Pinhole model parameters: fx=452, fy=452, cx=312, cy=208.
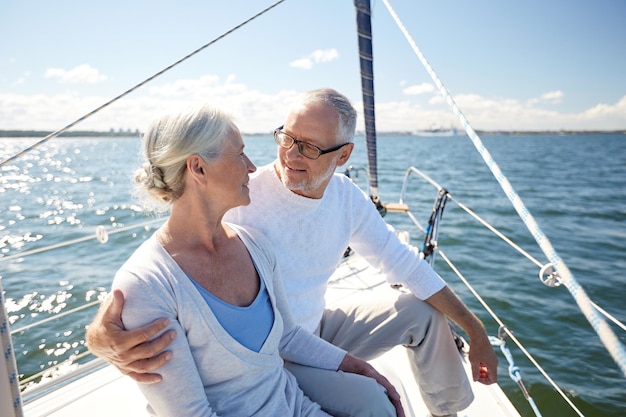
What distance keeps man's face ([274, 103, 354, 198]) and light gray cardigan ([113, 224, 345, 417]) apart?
1.19 ft

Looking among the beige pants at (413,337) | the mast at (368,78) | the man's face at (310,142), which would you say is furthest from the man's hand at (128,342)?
the mast at (368,78)

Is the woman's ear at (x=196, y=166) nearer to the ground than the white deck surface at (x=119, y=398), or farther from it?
farther from it

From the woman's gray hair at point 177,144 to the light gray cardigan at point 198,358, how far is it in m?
0.13

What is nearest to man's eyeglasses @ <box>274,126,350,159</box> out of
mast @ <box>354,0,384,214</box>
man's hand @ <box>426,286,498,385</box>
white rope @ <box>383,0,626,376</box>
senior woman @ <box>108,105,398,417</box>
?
senior woman @ <box>108,105,398,417</box>

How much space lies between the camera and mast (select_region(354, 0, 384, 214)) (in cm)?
242

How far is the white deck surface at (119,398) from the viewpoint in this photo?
4.68 feet

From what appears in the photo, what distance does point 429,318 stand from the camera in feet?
4.94

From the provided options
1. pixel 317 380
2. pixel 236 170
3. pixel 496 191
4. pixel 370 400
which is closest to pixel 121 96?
pixel 236 170

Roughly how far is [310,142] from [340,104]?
164 mm

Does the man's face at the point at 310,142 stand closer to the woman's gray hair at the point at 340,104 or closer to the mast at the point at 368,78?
the woman's gray hair at the point at 340,104

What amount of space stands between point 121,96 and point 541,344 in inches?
169

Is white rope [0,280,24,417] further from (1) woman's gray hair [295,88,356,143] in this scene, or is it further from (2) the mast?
(2) the mast

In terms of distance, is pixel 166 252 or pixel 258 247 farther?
pixel 258 247

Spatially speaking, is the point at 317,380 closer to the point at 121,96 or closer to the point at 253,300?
the point at 253,300
